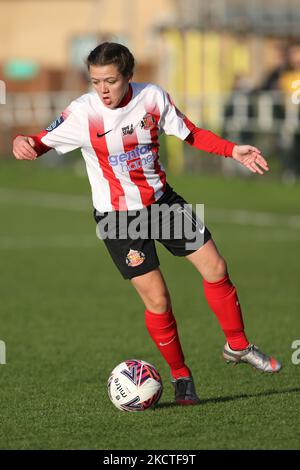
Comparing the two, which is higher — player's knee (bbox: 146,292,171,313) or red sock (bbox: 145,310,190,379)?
player's knee (bbox: 146,292,171,313)

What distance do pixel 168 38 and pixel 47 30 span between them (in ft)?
57.6

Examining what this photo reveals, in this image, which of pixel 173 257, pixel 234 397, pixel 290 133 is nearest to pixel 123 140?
pixel 234 397

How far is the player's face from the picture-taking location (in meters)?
6.50

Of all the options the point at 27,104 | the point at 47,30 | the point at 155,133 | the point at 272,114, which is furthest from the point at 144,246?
the point at 47,30

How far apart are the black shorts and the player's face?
2.24 feet

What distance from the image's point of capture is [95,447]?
18.8 ft

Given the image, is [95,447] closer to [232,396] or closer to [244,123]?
[232,396]

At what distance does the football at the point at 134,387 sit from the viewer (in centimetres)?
661

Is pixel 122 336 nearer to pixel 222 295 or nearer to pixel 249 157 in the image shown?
pixel 222 295

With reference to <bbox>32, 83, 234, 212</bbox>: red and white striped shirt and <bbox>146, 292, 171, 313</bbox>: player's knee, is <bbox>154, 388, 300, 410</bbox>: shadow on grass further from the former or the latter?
<bbox>32, 83, 234, 212</bbox>: red and white striped shirt

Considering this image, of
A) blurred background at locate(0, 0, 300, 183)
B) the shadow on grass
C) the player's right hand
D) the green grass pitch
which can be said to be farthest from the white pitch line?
the player's right hand

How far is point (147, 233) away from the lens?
6.85 metres

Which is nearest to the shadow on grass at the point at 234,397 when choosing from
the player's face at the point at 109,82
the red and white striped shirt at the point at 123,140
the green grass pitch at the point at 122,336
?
the green grass pitch at the point at 122,336

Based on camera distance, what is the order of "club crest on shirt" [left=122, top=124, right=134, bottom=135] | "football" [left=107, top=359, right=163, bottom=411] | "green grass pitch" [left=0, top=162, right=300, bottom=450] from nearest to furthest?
"green grass pitch" [left=0, top=162, right=300, bottom=450]
"football" [left=107, top=359, right=163, bottom=411]
"club crest on shirt" [left=122, top=124, right=134, bottom=135]
